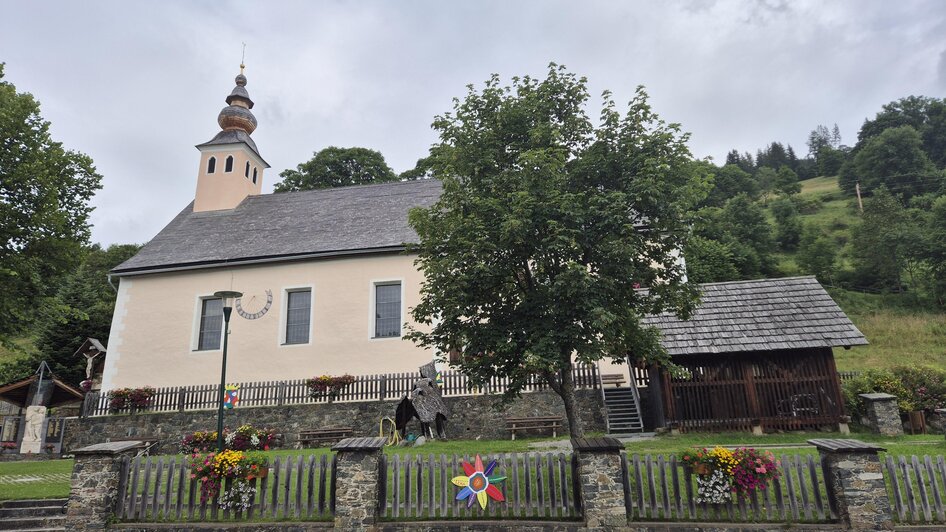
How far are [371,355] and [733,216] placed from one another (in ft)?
123

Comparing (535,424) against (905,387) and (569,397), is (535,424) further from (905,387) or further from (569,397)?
(905,387)

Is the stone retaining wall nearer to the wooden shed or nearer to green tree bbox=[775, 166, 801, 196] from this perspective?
the wooden shed

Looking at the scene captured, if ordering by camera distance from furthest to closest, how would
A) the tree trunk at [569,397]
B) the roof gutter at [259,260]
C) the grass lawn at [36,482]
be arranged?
the roof gutter at [259,260], the grass lawn at [36,482], the tree trunk at [569,397]

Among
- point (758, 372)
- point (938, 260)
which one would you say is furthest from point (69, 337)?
point (938, 260)

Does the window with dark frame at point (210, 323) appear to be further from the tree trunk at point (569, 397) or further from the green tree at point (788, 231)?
the green tree at point (788, 231)

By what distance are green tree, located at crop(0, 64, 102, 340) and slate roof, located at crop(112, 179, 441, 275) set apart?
24.9ft

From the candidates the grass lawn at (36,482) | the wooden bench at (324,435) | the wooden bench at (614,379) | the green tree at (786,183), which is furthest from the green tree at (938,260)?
the grass lawn at (36,482)

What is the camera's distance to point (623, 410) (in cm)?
1512

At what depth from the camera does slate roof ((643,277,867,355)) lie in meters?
13.3

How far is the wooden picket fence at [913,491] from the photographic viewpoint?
7121mm

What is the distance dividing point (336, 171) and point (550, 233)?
3294cm

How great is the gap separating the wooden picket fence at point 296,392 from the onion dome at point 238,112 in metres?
15.0

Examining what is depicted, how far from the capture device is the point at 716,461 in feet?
24.2

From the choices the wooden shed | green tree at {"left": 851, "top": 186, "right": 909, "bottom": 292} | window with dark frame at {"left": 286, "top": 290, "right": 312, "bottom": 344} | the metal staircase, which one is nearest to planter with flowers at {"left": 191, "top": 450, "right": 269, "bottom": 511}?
the metal staircase
